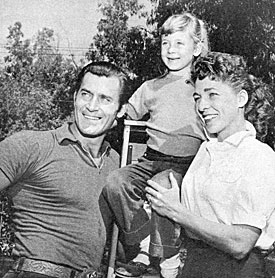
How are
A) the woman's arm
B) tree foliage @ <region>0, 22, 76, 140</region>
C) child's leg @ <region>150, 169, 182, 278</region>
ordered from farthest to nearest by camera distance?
1. tree foliage @ <region>0, 22, 76, 140</region>
2. child's leg @ <region>150, 169, 182, 278</region>
3. the woman's arm

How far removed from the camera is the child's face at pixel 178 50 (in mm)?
1001

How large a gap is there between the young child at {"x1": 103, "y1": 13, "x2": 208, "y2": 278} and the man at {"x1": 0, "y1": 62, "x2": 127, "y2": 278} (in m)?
0.05

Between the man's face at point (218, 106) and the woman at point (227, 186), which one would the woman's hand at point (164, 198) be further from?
the man's face at point (218, 106)

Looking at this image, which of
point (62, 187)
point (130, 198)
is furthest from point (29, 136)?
point (130, 198)

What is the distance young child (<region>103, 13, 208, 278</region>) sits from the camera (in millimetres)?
974

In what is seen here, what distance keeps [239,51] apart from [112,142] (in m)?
0.30

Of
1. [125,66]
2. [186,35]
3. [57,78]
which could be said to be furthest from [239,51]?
[57,78]

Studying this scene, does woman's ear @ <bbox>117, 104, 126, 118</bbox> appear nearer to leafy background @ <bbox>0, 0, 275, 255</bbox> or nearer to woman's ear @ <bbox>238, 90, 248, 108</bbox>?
leafy background @ <bbox>0, 0, 275, 255</bbox>

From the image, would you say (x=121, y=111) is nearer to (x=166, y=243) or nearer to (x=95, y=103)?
(x=95, y=103)

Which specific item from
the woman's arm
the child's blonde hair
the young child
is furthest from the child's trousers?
the child's blonde hair

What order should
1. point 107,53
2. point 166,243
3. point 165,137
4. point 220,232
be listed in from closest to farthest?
1. point 220,232
2. point 166,243
3. point 165,137
4. point 107,53

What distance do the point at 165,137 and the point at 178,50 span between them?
0.16 m

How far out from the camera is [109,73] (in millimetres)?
1011

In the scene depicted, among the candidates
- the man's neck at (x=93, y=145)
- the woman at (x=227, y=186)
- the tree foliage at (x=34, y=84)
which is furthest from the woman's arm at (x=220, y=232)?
the tree foliage at (x=34, y=84)
